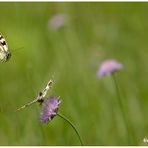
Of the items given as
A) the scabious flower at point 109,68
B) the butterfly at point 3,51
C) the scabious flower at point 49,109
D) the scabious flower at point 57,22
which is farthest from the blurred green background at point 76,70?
the scabious flower at point 49,109

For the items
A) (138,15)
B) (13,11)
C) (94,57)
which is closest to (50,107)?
(94,57)

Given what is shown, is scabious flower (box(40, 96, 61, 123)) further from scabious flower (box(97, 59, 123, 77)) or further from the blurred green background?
scabious flower (box(97, 59, 123, 77))

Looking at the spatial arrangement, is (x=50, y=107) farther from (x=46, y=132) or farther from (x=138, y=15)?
(x=138, y=15)

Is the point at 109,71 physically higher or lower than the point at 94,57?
lower

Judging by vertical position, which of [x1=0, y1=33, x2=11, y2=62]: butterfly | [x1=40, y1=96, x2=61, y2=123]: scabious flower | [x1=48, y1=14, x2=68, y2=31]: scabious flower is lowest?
[x1=40, y1=96, x2=61, y2=123]: scabious flower

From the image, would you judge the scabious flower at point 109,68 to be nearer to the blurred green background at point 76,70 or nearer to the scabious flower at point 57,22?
the blurred green background at point 76,70

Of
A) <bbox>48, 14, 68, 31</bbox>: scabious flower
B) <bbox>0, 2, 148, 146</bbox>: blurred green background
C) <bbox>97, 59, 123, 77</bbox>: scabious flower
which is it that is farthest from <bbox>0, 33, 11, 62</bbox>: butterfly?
<bbox>48, 14, 68, 31</bbox>: scabious flower
